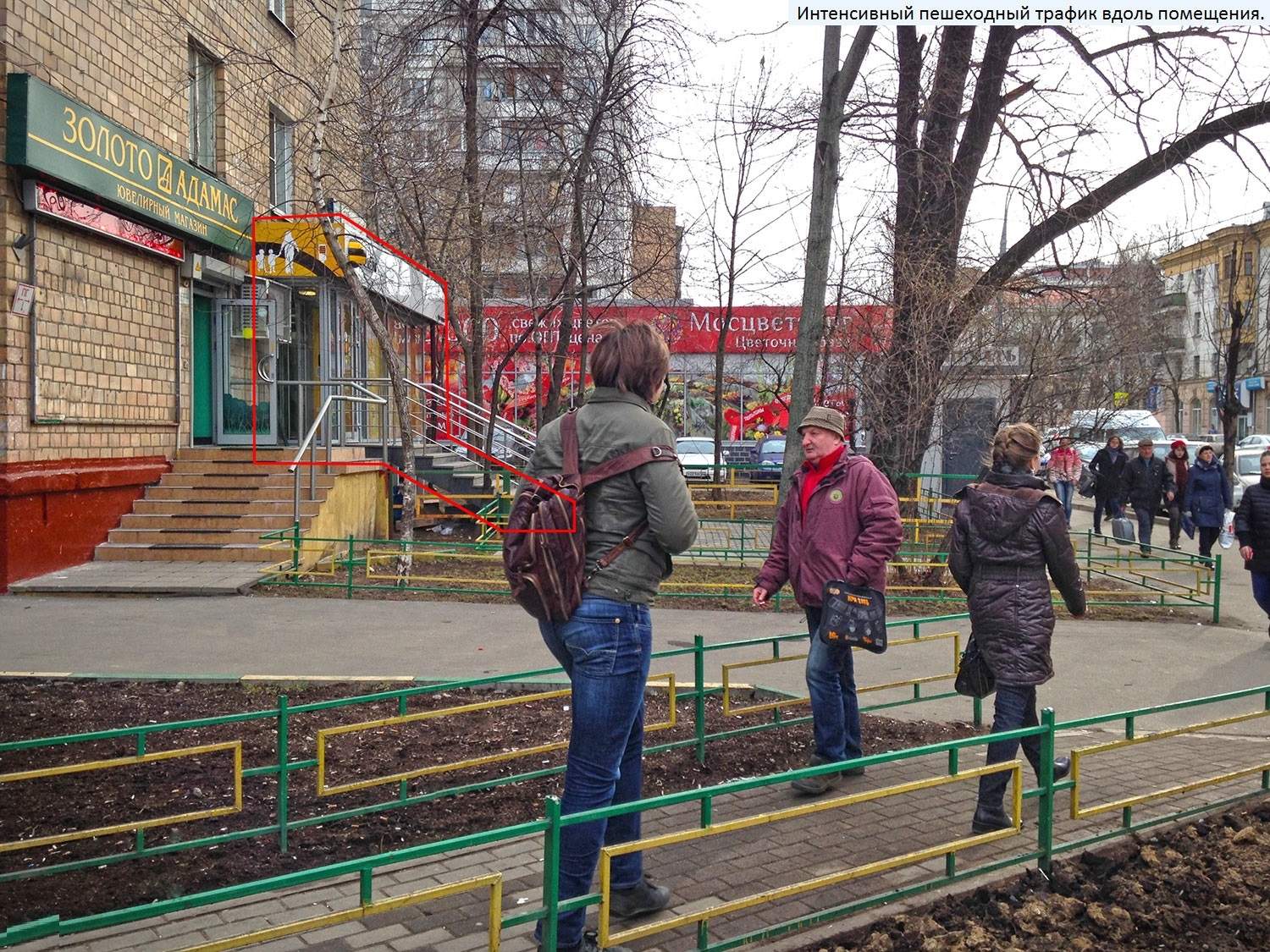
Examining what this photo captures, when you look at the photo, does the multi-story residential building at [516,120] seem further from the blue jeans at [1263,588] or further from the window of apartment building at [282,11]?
the blue jeans at [1263,588]

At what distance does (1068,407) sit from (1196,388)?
50.5m

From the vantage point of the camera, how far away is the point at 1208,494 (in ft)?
48.4

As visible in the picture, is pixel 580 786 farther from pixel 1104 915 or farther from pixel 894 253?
pixel 894 253

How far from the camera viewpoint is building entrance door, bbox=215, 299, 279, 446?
16.1 meters

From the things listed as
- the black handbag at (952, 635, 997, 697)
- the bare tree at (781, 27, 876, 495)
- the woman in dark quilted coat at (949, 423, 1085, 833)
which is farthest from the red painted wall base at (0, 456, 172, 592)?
the woman in dark quilted coat at (949, 423, 1085, 833)

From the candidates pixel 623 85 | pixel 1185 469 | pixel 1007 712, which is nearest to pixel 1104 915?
pixel 1007 712

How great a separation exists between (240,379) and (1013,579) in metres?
14.1

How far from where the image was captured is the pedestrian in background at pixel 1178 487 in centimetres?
1703

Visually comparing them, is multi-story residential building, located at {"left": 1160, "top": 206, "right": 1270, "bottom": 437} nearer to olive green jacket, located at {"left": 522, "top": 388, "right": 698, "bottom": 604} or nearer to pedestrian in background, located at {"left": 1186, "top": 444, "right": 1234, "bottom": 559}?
pedestrian in background, located at {"left": 1186, "top": 444, "right": 1234, "bottom": 559}

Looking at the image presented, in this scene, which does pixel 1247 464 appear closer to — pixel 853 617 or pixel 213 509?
pixel 213 509

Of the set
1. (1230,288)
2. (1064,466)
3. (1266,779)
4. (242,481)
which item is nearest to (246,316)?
(242,481)

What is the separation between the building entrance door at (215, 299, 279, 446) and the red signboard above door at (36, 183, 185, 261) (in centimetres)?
162

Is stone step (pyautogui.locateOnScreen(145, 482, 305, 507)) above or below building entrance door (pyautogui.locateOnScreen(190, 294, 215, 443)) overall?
below

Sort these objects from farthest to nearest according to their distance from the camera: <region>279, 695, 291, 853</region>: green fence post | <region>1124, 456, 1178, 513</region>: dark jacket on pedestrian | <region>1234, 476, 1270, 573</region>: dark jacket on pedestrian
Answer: <region>1124, 456, 1178, 513</region>: dark jacket on pedestrian
<region>1234, 476, 1270, 573</region>: dark jacket on pedestrian
<region>279, 695, 291, 853</region>: green fence post
